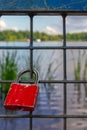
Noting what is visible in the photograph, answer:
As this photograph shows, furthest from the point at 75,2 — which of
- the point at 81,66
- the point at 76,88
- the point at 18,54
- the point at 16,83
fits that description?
the point at 76,88

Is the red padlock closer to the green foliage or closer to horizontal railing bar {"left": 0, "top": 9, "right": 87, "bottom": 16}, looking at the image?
horizontal railing bar {"left": 0, "top": 9, "right": 87, "bottom": 16}

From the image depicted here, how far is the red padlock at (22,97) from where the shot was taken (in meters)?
1.17

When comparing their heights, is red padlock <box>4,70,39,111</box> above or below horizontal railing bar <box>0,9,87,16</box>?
below

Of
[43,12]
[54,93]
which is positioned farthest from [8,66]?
[43,12]

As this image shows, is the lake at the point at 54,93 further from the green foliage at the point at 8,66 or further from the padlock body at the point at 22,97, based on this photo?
the padlock body at the point at 22,97

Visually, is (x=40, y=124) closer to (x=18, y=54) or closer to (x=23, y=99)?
(x=18, y=54)

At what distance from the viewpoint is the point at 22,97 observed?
1.20m

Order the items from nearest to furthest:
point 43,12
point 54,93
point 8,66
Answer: point 43,12 < point 8,66 < point 54,93

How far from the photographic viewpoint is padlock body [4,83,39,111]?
46.3 inches

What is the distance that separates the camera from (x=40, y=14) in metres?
1.34

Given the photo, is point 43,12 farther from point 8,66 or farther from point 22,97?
point 8,66

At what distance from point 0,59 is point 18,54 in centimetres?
14

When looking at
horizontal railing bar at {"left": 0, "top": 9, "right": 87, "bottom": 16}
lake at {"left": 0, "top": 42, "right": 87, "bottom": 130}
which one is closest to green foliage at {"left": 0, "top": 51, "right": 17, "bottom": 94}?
lake at {"left": 0, "top": 42, "right": 87, "bottom": 130}

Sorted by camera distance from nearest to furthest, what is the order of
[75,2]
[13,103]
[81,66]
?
[13,103] < [75,2] < [81,66]
